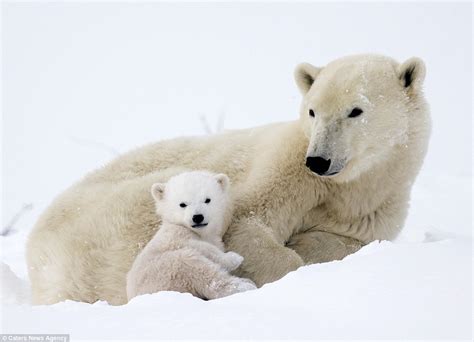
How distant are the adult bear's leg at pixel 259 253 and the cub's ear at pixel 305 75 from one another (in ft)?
3.77

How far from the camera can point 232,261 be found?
163 inches

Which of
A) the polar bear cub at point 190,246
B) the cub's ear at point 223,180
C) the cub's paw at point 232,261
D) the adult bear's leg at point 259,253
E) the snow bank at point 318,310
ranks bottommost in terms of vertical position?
the adult bear's leg at point 259,253

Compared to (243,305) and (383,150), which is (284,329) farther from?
(383,150)

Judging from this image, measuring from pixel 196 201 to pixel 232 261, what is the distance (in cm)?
54

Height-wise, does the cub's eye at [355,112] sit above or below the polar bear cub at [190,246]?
above

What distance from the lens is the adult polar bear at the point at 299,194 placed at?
176 inches

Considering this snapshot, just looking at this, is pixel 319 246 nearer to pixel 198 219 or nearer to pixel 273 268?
pixel 273 268

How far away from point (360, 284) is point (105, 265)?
6.25ft

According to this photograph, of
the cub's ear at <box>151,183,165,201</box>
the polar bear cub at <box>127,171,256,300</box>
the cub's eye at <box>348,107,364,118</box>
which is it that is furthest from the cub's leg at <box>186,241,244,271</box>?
the cub's eye at <box>348,107,364,118</box>

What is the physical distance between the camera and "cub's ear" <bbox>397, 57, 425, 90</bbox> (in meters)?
4.78

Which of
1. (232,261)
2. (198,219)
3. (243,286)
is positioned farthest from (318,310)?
(198,219)

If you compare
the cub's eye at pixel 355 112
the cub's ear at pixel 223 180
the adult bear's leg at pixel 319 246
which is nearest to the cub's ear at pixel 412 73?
the cub's eye at pixel 355 112

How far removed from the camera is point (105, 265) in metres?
4.42

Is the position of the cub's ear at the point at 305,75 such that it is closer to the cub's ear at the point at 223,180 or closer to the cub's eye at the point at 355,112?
the cub's eye at the point at 355,112
